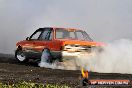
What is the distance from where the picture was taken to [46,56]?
53.1 feet

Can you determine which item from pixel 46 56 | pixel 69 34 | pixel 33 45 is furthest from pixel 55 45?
pixel 33 45

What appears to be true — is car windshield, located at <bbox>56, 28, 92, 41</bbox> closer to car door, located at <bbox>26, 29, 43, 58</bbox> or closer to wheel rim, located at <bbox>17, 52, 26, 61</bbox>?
car door, located at <bbox>26, 29, 43, 58</bbox>

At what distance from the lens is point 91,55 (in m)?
15.4

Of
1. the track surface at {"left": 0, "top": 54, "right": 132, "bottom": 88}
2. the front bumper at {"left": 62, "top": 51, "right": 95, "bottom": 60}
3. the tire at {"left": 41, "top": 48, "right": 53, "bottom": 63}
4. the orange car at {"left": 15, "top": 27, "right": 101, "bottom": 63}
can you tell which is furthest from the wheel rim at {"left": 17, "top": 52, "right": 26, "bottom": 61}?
the track surface at {"left": 0, "top": 54, "right": 132, "bottom": 88}

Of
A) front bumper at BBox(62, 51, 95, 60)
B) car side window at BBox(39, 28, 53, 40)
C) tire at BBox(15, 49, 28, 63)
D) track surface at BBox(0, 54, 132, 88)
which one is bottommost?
tire at BBox(15, 49, 28, 63)

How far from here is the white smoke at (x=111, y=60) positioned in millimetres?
15211

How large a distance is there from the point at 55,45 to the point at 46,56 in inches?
27.3

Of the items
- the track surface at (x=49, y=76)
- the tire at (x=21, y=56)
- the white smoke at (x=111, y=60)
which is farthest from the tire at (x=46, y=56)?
the track surface at (x=49, y=76)

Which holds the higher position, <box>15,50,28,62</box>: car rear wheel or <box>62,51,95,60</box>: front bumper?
<box>62,51,95,60</box>: front bumper

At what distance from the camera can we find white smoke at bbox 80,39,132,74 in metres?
15.2

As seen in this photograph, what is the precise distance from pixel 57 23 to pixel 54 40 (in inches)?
588

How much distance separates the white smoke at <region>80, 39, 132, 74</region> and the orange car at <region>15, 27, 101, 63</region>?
46 cm

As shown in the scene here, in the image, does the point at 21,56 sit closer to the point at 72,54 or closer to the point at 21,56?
the point at 21,56

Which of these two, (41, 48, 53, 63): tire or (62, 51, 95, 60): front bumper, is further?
(41, 48, 53, 63): tire
